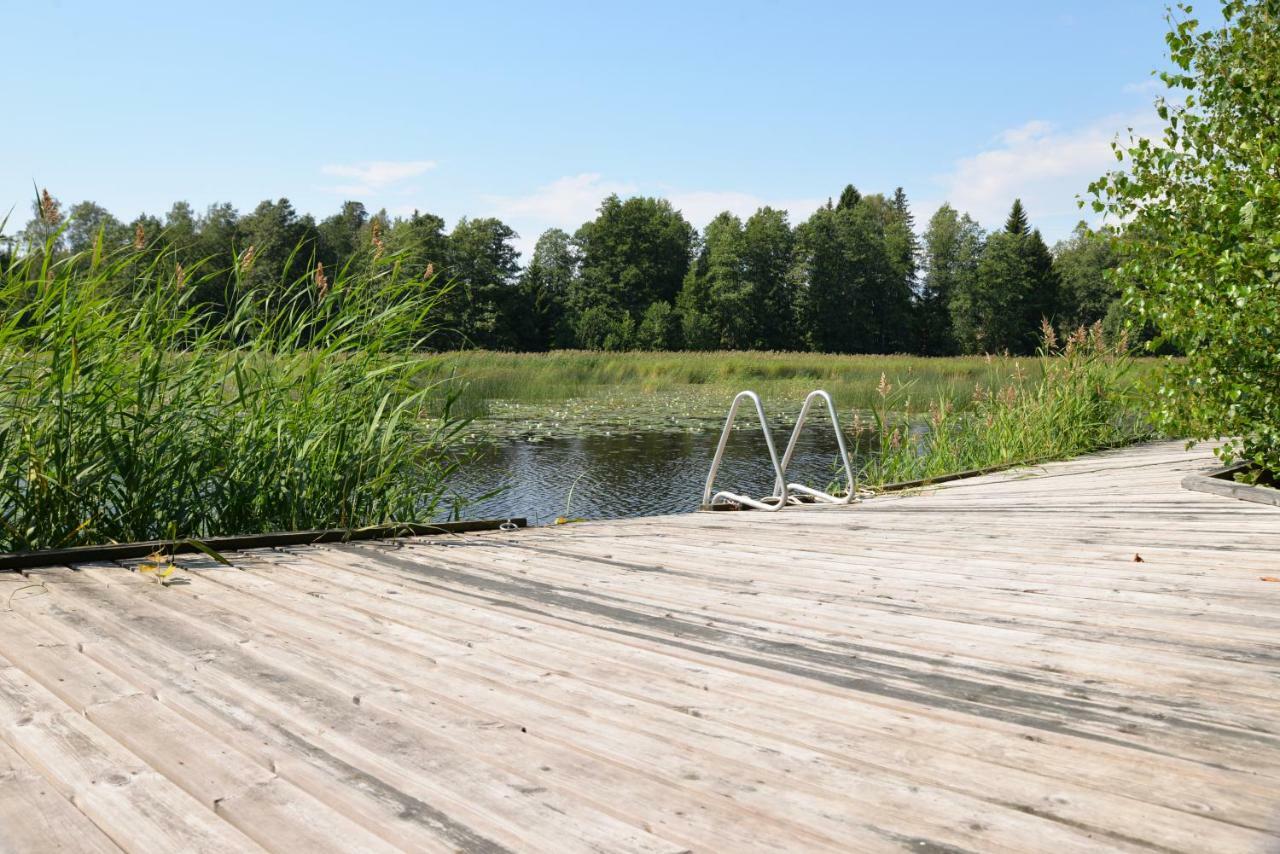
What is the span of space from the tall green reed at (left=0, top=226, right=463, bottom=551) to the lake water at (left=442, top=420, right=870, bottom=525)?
3.24 metres

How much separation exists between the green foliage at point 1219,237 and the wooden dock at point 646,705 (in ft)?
5.08

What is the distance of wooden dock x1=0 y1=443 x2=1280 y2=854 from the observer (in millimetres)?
1413

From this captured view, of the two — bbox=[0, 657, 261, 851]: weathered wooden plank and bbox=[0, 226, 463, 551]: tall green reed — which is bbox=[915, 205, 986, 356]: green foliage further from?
bbox=[0, 657, 261, 851]: weathered wooden plank

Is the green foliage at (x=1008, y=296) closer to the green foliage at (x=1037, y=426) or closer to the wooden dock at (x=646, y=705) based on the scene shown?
the green foliage at (x=1037, y=426)

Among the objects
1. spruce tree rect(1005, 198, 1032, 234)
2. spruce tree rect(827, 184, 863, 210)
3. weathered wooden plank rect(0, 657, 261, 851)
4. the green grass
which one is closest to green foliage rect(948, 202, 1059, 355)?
spruce tree rect(1005, 198, 1032, 234)

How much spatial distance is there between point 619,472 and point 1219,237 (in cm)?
694

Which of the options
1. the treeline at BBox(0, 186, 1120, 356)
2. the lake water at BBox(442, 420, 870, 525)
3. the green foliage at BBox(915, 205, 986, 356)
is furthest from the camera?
the green foliage at BBox(915, 205, 986, 356)

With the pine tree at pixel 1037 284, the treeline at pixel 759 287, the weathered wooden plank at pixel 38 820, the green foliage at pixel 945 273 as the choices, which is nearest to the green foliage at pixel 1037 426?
the weathered wooden plank at pixel 38 820

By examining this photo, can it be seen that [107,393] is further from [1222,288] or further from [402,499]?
[1222,288]

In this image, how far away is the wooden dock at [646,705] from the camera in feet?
4.64

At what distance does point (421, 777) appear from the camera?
1565 millimetres

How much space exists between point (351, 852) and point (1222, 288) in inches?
188

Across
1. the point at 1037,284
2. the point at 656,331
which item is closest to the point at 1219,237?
the point at 656,331

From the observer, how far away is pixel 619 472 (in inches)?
429
